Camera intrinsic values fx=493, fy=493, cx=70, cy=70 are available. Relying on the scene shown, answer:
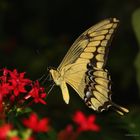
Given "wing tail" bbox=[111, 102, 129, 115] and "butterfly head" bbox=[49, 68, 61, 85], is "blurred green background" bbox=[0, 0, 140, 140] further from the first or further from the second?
"butterfly head" bbox=[49, 68, 61, 85]

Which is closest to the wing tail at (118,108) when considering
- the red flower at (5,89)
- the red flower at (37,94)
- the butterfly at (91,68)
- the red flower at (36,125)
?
the butterfly at (91,68)

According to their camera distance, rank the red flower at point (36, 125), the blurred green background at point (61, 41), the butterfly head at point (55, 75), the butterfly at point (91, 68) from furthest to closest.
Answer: the blurred green background at point (61, 41) < the butterfly head at point (55, 75) < the butterfly at point (91, 68) < the red flower at point (36, 125)

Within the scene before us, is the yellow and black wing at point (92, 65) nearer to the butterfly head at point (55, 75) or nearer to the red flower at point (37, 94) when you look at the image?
the butterfly head at point (55, 75)

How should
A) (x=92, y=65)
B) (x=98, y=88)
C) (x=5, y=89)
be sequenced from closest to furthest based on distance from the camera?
(x=5, y=89), (x=92, y=65), (x=98, y=88)

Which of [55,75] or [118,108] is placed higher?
[55,75]

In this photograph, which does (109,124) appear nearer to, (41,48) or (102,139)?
(102,139)

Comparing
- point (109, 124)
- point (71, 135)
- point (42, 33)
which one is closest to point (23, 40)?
point (42, 33)

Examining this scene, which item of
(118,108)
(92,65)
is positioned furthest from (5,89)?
(118,108)

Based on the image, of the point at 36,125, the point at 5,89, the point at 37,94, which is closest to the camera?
the point at 36,125

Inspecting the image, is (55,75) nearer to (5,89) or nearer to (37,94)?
(37,94)
